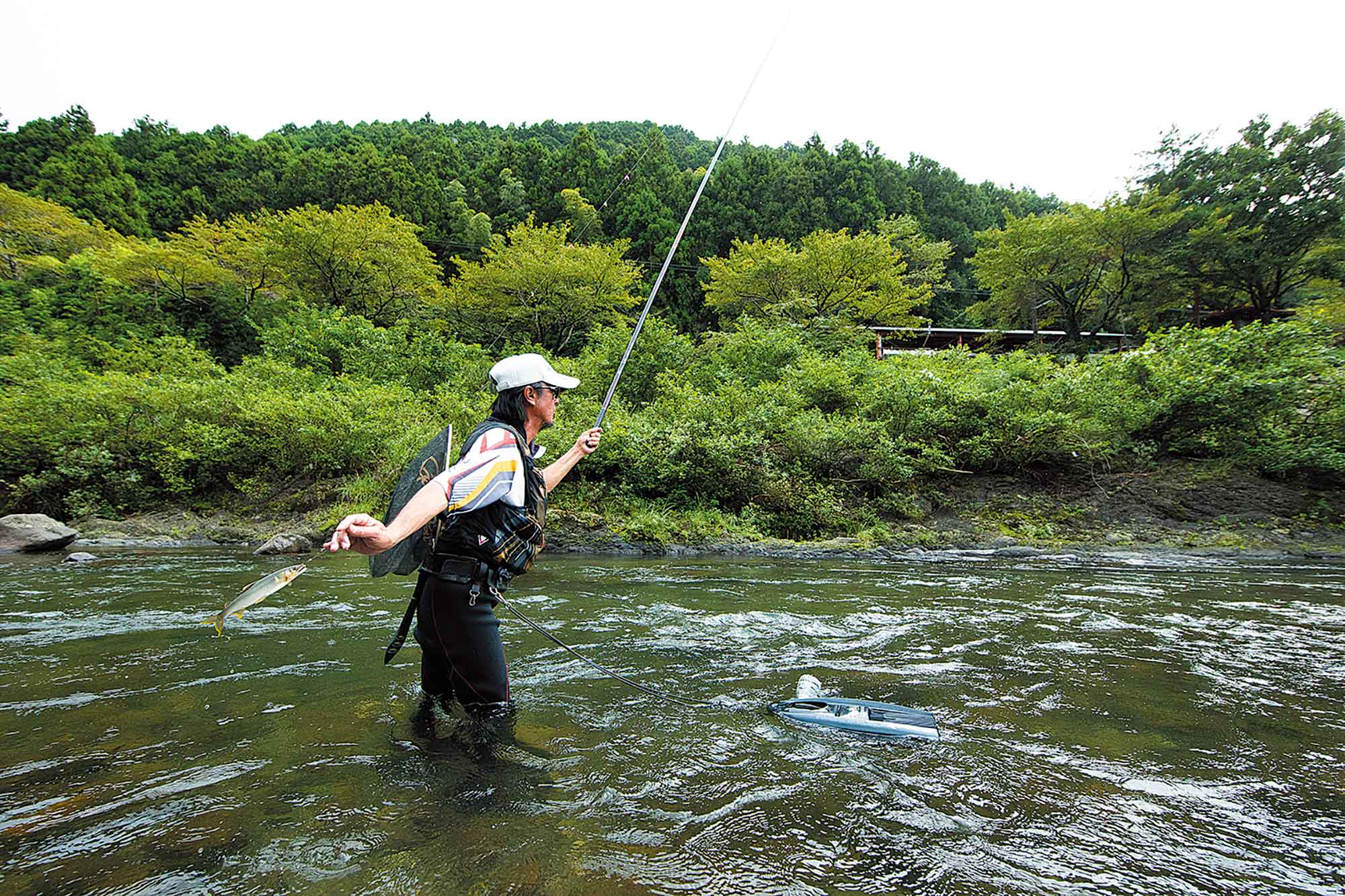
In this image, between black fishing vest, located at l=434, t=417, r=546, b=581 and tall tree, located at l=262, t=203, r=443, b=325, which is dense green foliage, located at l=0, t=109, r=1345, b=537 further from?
black fishing vest, located at l=434, t=417, r=546, b=581

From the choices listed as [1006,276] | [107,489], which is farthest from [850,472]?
[1006,276]

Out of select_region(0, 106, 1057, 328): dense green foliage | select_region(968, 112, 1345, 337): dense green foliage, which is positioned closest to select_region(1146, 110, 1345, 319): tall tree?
select_region(968, 112, 1345, 337): dense green foliage

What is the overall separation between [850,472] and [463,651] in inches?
494

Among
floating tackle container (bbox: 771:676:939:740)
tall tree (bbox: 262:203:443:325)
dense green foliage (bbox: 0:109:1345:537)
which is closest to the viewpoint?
floating tackle container (bbox: 771:676:939:740)

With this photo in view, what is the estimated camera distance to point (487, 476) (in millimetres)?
2969

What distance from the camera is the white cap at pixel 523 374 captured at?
3.35 meters

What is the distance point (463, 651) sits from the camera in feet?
10.5

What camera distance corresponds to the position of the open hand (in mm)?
2361

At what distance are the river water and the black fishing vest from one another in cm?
100

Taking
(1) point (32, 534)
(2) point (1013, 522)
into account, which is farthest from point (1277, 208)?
(1) point (32, 534)

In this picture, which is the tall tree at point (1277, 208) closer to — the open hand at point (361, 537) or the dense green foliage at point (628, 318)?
the dense green foliage at point (628, 318)

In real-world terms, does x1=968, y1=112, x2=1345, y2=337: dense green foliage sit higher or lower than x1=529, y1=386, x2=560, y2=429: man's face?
higher

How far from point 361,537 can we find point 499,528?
2.76 ft

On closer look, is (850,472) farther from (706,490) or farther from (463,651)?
(463,651)
